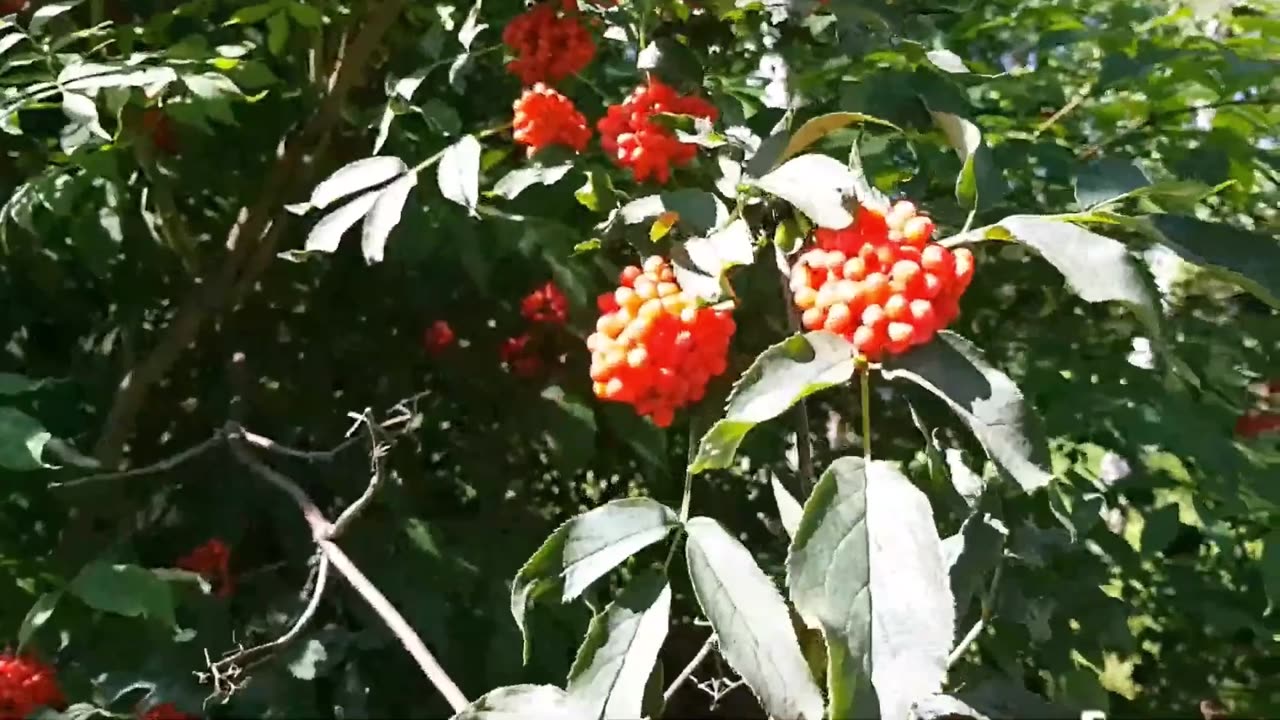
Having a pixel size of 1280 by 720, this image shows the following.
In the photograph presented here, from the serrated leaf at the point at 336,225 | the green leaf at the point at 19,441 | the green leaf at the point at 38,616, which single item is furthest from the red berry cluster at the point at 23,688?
the serrated leaf at the point at 336,225

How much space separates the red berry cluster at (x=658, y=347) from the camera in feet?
2.47

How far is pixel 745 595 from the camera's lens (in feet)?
2.10

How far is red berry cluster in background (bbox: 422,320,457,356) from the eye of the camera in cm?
164

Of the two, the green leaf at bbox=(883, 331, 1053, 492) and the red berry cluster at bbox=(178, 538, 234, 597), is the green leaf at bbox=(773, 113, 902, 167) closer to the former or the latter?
the green leaf at bbox=(883, 331, 1053, 492)

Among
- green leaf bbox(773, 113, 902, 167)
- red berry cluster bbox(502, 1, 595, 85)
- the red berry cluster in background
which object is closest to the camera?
green leaf bbox(773, 113, 902, 167)

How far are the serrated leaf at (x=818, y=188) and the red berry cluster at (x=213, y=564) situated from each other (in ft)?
3.32

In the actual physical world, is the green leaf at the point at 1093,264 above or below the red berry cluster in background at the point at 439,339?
above

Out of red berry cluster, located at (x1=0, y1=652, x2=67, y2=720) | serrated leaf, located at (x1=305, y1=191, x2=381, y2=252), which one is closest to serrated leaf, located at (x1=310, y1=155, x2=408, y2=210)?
serrated leaf, located at (x1=305, y1=191, x2=381, y2=252)

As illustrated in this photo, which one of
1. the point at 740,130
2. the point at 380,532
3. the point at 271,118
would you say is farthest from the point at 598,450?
the point at 740,130

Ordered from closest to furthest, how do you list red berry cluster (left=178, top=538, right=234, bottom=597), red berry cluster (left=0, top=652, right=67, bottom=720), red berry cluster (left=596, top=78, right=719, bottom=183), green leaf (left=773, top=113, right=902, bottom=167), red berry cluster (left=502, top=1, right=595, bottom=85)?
green leaf (left=773, top=113, right=902, bottom=167) < red berry cluster (left=596, top=78, right=719, bottom=183) < red berry cluster (left=0, top=652, right=67, bottom=720) < red berry cluster (left=502, top=1, right=595, bottom=85) < red berry cluster (left=178, top=538, right=234, bottom=597)

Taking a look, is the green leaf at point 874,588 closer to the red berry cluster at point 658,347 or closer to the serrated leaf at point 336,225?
the red berry cluster at point 658,347

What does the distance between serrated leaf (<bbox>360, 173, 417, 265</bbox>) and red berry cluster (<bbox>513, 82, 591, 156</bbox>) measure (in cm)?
13

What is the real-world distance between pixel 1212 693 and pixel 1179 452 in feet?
2.52

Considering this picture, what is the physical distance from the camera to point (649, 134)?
958 millimetres
